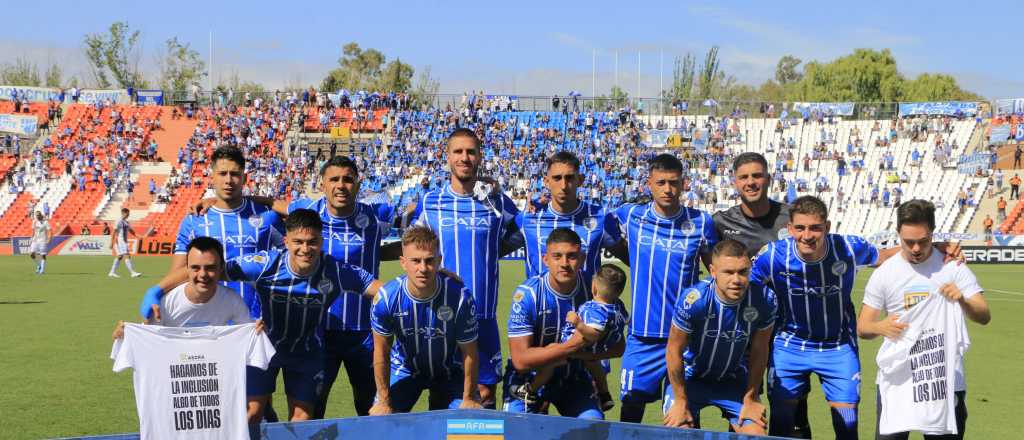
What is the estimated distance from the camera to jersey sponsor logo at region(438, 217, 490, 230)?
6.83 metres

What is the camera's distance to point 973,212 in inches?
1526

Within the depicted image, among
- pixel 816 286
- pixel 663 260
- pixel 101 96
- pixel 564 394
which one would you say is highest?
pixel 101 96

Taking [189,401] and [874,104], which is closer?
[189,401]

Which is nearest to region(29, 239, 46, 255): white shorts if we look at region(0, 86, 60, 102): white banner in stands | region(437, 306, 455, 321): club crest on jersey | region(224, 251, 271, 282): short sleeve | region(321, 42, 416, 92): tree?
region(224, 251, 271, 282): short sleeve

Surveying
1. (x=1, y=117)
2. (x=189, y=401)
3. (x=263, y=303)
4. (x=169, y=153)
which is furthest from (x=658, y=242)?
(x=1, y=117)

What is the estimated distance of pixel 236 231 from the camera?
22.4 feet

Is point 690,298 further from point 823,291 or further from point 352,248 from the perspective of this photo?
point 352,248

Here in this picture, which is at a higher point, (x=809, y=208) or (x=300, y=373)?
(x=809, y=208)

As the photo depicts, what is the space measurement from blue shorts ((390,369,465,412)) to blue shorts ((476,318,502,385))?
264mm

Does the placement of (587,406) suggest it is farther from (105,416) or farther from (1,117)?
(1,117)

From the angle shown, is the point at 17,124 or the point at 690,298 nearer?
the point at 690,298

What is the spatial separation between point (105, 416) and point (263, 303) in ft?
9.42

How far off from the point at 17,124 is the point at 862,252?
49.0 m

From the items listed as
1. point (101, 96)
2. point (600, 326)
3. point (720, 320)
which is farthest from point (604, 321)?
point (101, 96)
